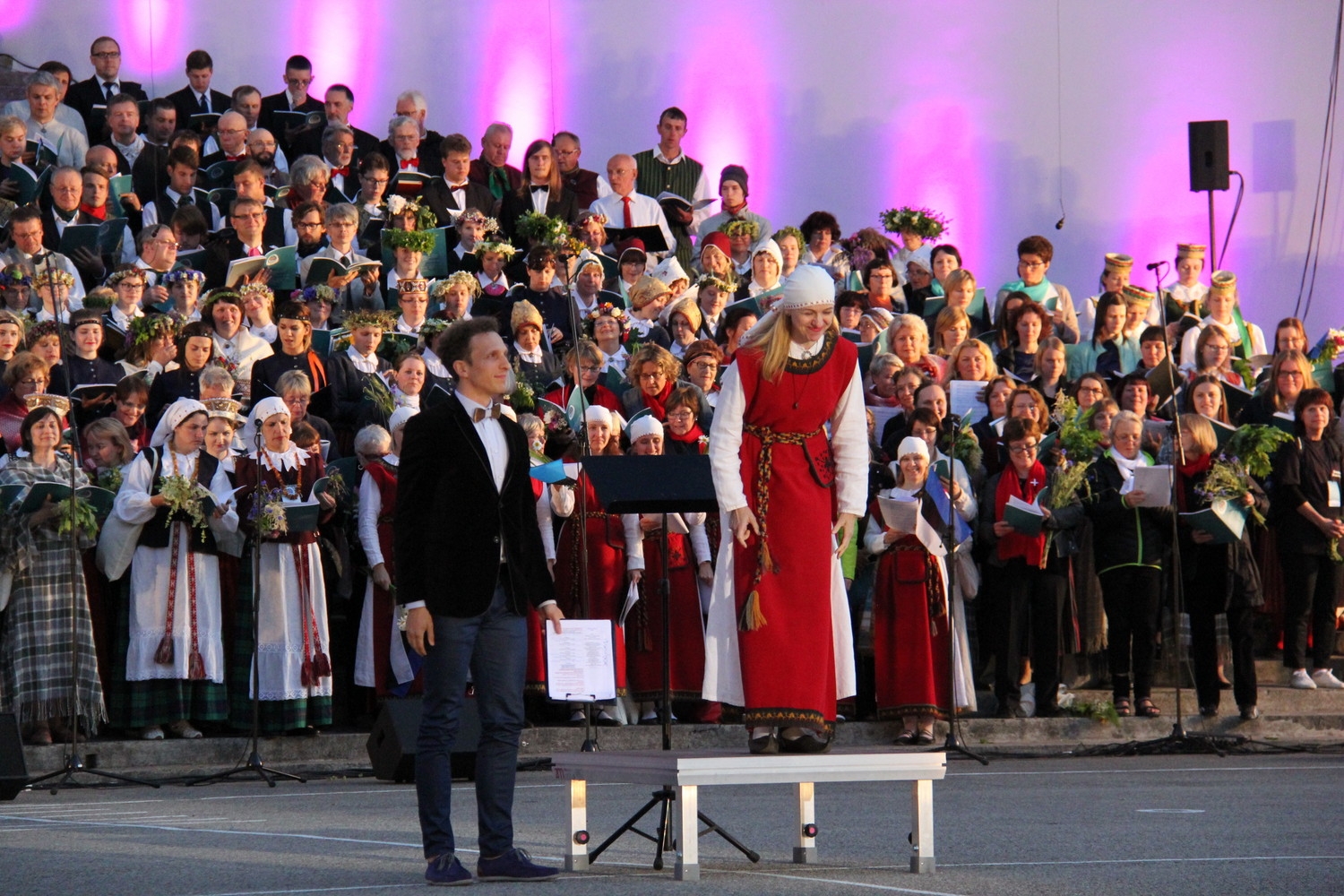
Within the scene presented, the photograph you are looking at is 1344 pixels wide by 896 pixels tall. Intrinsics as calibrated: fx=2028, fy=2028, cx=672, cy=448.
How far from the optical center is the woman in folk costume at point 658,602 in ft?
34.1

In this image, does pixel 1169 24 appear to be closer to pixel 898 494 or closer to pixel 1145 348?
pixel 1145 348

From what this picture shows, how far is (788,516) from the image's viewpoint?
5996mm

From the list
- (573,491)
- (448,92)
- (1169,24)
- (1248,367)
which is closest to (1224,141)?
(1248,367)

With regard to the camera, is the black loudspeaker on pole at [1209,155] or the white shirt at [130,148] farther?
the white shirt at [130,148]

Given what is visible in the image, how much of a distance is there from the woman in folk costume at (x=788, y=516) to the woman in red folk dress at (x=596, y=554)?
4310 millimetres

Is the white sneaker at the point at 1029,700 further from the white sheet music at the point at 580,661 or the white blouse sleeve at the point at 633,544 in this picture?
the white sheet music at the point at 580,661

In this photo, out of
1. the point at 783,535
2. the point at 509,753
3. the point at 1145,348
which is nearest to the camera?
the point at 509,753

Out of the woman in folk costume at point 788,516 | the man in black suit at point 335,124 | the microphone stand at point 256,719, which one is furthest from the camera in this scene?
the man in black suit at point 335,124

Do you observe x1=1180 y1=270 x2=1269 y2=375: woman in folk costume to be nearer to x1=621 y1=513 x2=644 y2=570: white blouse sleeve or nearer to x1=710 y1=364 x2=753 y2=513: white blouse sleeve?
x1=621 y1=513 x2=644 y2=570: white blouse sleeve

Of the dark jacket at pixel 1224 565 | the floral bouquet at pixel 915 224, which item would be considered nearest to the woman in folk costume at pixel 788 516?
the dark jacket at pixel 1224 565

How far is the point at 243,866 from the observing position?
581cm

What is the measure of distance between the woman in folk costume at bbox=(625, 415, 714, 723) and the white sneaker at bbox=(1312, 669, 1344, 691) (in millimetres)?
3640

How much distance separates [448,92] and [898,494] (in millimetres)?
8436

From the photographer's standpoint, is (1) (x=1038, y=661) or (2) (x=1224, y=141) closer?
(1) (x=1038, y=661)
